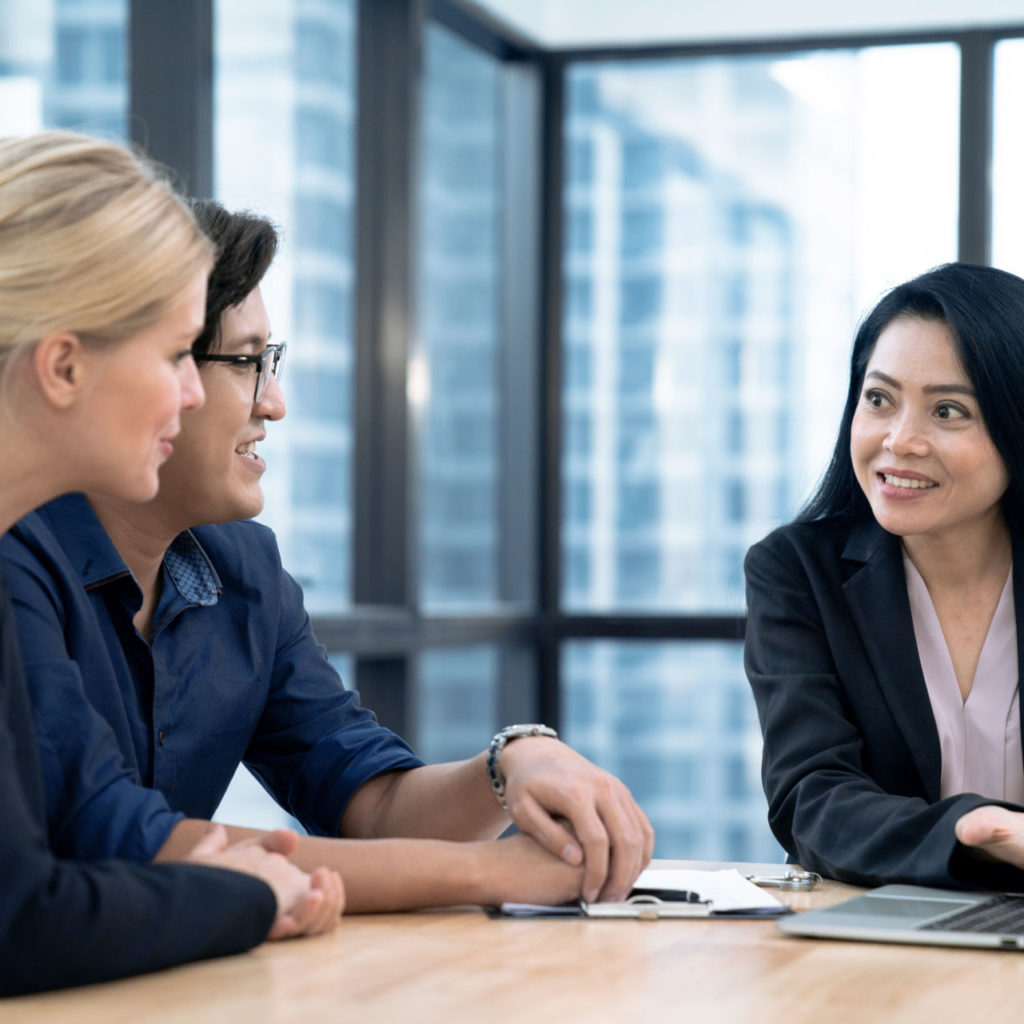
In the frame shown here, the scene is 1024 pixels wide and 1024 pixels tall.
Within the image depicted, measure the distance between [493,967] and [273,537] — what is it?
0.86m

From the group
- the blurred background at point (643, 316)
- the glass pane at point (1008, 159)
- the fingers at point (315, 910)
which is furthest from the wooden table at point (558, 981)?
the glass pane at point (1008, 159)

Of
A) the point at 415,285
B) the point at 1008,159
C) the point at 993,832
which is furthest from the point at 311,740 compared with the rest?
the point at 1008,159

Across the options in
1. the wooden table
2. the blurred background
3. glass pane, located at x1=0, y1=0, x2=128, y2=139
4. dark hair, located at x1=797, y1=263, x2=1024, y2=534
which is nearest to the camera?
the wooden table

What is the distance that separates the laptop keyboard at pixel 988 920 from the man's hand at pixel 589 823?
0.29m

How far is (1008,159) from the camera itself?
14.8 ft

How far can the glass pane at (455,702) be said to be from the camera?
4.28 metres

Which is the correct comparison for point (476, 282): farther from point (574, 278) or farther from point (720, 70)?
point (720, 70)

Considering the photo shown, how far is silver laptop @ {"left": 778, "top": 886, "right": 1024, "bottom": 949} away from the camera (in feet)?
4.55

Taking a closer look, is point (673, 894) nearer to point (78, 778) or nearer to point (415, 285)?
point (78, 778)

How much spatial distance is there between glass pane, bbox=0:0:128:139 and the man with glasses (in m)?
1.31

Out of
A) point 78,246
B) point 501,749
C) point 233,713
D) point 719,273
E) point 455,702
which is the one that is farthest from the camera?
point 719,273

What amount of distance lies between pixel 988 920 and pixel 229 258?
1.09 m

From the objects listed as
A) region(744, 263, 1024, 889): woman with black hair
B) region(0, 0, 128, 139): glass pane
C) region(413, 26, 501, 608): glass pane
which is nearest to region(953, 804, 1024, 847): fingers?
region(744, 263, 1024, 889): woman with black hair

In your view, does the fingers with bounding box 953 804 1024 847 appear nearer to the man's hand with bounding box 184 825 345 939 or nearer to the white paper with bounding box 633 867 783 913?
the white paper with bounding box 633 867 783 913
